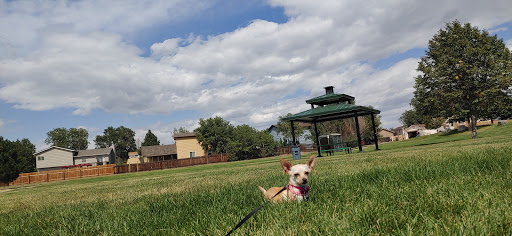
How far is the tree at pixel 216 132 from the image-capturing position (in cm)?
5650

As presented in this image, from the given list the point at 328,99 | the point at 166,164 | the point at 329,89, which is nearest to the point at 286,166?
the point at 328,99

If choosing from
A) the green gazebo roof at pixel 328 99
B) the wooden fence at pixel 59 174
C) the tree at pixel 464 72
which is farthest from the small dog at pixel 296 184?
the wooden fence at pixel 59 174

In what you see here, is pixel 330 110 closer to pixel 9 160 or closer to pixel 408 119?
pixel 9 160

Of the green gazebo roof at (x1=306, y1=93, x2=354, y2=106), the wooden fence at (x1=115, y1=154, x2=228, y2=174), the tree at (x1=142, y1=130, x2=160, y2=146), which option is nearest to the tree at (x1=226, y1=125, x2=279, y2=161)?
the wooden fence at (x1=115, y1=154, x2=228, y2=174)

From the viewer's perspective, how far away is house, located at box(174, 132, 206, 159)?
60344 millimetres

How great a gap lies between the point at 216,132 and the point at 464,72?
41.7m

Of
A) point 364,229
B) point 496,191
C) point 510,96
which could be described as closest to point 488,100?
point 510,96

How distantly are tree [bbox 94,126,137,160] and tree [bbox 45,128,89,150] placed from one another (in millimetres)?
10649

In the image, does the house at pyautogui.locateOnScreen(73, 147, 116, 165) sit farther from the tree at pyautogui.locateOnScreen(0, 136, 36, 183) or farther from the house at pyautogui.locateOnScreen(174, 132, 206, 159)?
the tree at pyautogui.locateOnScreen(0, 136, 36, 183)

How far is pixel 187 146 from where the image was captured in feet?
199

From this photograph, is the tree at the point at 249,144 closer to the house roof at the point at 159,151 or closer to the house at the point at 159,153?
the house roof at the point at 159,151

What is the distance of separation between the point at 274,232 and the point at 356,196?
4.39ft

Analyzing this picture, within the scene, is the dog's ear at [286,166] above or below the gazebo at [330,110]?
below

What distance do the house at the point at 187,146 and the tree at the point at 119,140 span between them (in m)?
88.0
